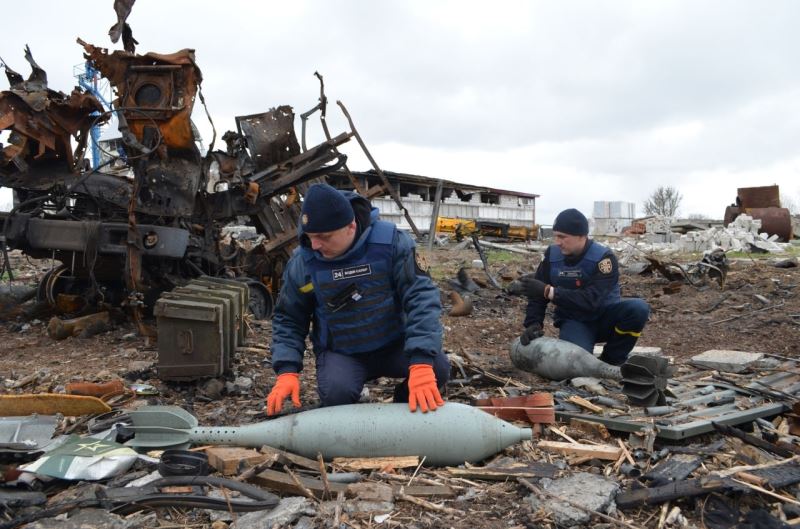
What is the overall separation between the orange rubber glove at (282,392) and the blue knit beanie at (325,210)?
78 centimetres

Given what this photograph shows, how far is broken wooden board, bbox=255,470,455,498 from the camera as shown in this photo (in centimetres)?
263

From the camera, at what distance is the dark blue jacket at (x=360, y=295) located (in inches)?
129

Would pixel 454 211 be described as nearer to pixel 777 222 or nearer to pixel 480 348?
pixel 777 222

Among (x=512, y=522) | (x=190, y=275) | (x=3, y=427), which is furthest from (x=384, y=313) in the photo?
(x=190, y=275)

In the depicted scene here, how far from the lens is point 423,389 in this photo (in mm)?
3061

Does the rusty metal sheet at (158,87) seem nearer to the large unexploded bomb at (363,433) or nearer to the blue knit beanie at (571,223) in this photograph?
the blue knit beanie at (571,223)

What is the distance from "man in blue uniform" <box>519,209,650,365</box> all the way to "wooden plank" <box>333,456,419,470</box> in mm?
2319

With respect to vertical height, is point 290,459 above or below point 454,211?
below

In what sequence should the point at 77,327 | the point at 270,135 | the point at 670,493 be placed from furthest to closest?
the point at 270,135
the point at 77,327
the point at 670,493

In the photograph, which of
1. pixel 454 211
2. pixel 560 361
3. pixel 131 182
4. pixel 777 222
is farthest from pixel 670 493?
pixel 454 211

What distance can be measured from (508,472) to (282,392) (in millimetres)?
1190

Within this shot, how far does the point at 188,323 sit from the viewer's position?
4422mm

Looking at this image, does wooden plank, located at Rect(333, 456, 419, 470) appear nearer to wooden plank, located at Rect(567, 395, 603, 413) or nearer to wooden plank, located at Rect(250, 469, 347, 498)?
wooden plank, located at Rect(250, 469, 347, 498)

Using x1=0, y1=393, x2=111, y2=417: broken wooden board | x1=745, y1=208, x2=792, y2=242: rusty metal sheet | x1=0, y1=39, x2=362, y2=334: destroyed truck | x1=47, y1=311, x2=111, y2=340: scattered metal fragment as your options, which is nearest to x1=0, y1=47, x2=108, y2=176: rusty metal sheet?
x1=0, y1=39, x2=362, y2=334: destroyed truck
